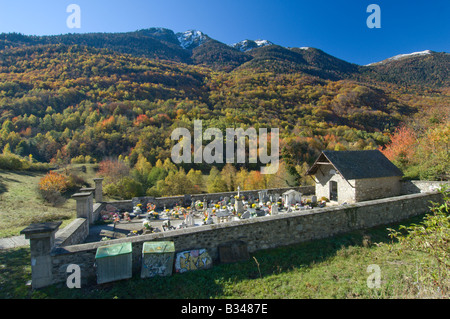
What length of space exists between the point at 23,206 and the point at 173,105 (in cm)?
4688

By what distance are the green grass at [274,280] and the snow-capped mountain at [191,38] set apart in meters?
171

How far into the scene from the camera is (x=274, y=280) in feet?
19.2

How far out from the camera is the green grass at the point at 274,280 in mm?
5156

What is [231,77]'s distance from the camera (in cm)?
8412

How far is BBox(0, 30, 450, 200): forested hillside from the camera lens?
4022 cm

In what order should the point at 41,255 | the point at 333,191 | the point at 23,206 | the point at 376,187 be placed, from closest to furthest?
the point at 41,255
the point at 376,187
the point at 23,206
the point at 333,191

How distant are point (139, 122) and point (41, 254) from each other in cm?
4757

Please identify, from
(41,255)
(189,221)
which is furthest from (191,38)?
(41,255)

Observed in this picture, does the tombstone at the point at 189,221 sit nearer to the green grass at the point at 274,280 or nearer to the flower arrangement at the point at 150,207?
the flower arrangement at the point at 150,207

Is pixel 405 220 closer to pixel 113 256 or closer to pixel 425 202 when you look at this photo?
pixel 425 202

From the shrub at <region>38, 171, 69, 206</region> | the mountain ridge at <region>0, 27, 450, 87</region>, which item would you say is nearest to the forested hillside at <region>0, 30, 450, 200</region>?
the mountain ridge at <region>0, 27, 450, 87</region>

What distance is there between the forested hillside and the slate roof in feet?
Answer: 11.5

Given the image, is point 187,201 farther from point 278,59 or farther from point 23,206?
point 278,59
